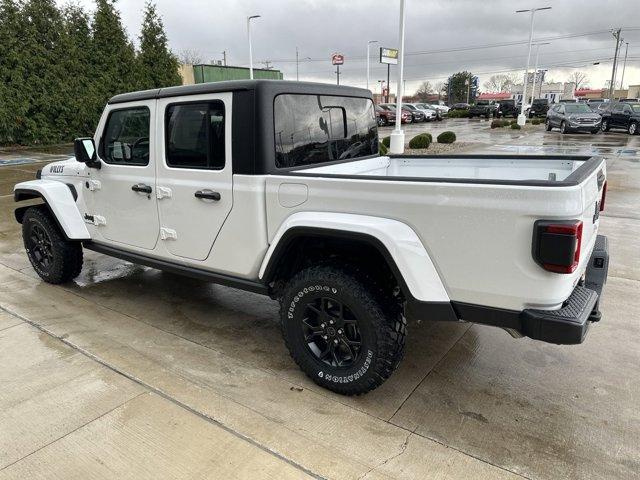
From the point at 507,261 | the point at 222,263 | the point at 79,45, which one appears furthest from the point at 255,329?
the point at 79,45

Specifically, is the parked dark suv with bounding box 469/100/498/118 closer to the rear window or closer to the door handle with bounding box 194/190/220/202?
the rear window

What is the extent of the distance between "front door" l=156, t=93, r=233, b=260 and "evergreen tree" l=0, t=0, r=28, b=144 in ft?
55.9

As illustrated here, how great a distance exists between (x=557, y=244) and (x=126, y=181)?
10.5 feet

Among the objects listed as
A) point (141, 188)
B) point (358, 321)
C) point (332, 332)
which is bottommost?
point (332, 332)

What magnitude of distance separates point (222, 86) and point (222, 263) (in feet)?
3.88

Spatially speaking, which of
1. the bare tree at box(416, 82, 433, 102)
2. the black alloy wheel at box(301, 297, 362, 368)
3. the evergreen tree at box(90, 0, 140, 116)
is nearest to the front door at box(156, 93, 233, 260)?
the black alloy wheel at box(301, 297, 362, 368)

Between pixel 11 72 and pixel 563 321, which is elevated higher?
pixel 11 72

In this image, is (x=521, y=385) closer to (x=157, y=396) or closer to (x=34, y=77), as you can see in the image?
(x=157, y=396)

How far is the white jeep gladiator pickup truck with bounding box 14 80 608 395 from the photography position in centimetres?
223

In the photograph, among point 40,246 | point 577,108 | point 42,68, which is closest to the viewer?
point 40,246

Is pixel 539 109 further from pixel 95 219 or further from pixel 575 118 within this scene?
pixel 95 219

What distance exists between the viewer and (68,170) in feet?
14.7

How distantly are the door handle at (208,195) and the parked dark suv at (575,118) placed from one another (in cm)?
2369

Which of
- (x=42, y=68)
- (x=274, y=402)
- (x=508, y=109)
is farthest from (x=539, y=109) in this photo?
(x=274, y=402)
